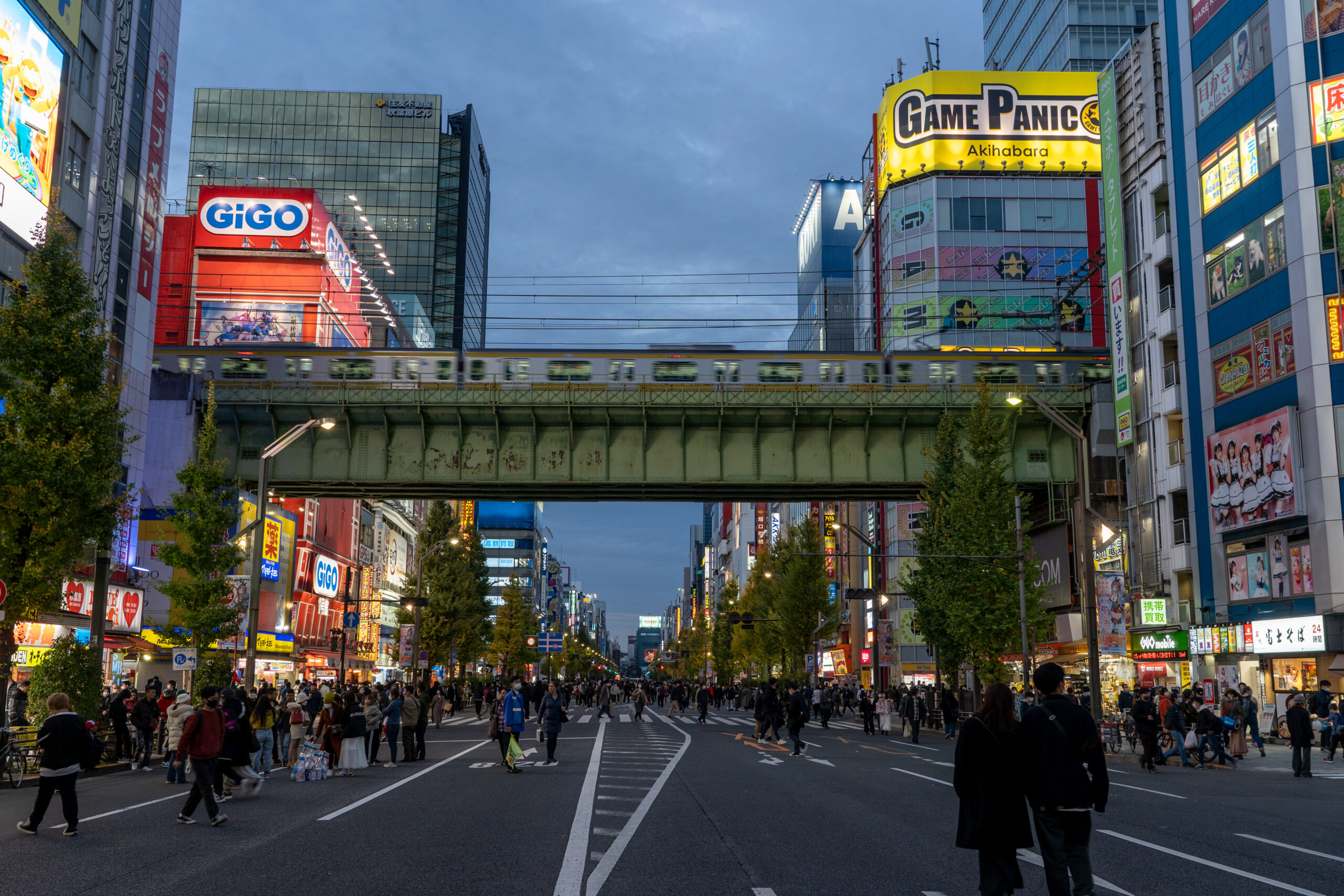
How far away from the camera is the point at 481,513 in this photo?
177m

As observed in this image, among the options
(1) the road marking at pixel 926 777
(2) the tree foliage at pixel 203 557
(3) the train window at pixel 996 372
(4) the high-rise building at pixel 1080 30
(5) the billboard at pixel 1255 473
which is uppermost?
(4) the high-rise building at pixel 1080 30

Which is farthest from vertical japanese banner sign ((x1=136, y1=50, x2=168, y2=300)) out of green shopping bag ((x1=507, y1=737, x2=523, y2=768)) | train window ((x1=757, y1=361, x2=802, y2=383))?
green shopping bag ((x1=507, y1=737, x2=523, y2=768))

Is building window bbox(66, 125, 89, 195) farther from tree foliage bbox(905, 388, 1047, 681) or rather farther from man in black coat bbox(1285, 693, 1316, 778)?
man in black coat bbox(1285, 693, 1316, 778)

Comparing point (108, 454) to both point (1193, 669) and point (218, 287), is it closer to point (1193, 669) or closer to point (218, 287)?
point (1193, 669)

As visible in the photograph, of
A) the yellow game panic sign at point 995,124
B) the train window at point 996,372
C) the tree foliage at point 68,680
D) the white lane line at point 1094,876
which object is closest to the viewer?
the white lane line at point 1094,876

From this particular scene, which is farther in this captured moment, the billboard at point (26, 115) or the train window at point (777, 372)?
the train window at point (777, 372)

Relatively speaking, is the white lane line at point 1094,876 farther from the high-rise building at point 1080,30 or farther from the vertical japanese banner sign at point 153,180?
the high-rise building at point 1080,30

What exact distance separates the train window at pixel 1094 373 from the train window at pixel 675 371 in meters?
16.9

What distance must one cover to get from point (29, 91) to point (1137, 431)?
4010cm

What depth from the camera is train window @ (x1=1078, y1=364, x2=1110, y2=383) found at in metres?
46.6

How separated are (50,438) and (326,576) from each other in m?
47.0

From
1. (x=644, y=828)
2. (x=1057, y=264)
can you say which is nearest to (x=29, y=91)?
(x=644, y=828)

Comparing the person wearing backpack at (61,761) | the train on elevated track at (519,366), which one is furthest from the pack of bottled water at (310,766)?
the train on elevated track at (519,366)

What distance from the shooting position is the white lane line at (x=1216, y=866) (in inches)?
375
